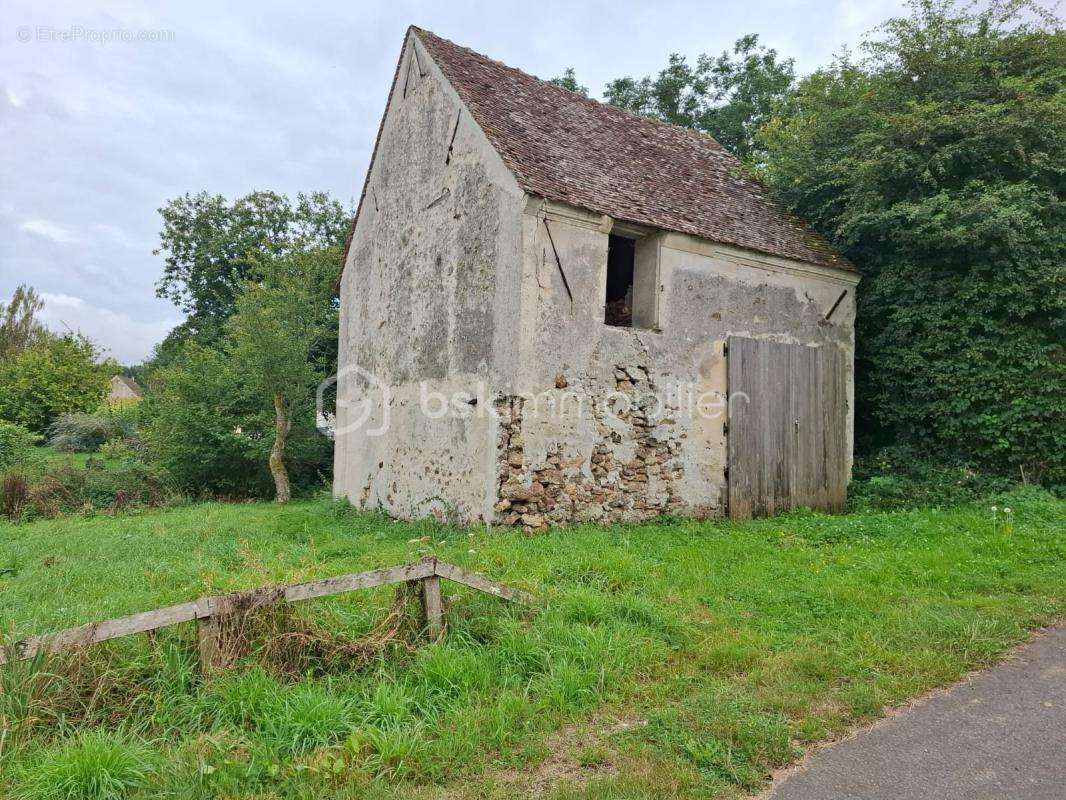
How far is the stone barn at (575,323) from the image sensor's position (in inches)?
342

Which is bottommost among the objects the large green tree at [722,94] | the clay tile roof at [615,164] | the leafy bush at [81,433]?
the leafy bush at [81,433]

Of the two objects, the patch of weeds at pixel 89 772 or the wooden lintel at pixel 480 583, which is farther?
the wooden lintel at pixel 480 583

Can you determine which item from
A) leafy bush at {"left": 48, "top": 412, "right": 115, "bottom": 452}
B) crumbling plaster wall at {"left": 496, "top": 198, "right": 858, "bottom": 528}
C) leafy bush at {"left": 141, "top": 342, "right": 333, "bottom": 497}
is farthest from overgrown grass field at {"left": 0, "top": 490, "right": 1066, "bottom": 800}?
leafy bush at {"left": 48, "top": 412, "right": 115, "bottom": 452}

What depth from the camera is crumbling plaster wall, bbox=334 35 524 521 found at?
8891mm

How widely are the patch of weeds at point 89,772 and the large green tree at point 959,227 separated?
11.7 metres

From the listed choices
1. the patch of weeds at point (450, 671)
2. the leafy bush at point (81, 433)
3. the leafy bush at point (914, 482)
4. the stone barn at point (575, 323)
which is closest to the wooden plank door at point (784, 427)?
the stone barn at point (575, 323)

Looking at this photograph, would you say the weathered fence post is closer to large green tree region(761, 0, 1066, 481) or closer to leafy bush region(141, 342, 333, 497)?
large green tree region(761, 0, 1066, 481)

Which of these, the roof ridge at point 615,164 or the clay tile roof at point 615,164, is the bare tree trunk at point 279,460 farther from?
the clay tile roof at point 615,164

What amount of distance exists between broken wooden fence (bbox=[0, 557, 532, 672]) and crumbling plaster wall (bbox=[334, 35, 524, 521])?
3.71 meters

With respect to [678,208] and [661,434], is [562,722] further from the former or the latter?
[678,208]

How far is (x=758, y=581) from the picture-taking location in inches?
246

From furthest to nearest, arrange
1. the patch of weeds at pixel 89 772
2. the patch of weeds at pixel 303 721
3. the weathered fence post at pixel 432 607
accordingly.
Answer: the weathered fence post at pixel 432 607 < the patch of weeds at pixel 303 721 < the patch of weeds at pixel 89 772

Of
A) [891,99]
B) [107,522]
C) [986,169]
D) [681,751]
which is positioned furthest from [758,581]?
[107,522]

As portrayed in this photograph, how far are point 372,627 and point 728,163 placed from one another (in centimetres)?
1220
